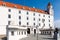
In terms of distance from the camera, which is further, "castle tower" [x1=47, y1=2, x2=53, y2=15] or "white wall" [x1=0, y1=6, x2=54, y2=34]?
"castle tower" [x1=47, y1=2, x2=53, y2=15]

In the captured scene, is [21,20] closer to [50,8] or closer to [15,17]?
[15,17]

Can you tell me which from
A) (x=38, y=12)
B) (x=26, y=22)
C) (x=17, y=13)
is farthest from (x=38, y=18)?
(x=17, y=13)

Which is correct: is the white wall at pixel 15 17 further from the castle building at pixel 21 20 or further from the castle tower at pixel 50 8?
the castle tower at pixel 50 8

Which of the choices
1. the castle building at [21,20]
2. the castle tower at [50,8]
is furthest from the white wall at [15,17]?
the castle tower at [50,8]

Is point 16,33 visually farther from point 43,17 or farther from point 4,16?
point 43,17

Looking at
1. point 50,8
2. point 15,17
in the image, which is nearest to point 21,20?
point 15,17

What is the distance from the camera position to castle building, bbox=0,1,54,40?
46.3 m

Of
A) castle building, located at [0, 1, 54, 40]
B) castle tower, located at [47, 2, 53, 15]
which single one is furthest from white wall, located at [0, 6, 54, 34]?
castle tower, located at [47, 2, 53, 15]

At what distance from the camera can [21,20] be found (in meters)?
60.4

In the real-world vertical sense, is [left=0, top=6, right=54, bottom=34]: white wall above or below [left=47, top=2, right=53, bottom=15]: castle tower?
below

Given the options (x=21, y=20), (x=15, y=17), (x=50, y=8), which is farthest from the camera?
(x=50, y=8)

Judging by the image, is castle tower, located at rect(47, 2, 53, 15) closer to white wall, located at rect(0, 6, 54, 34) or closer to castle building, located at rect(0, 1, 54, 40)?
castle building, located at rect(0, 1, 54, 40)

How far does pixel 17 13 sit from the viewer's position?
59.2m

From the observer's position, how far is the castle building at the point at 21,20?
46.3 metres
